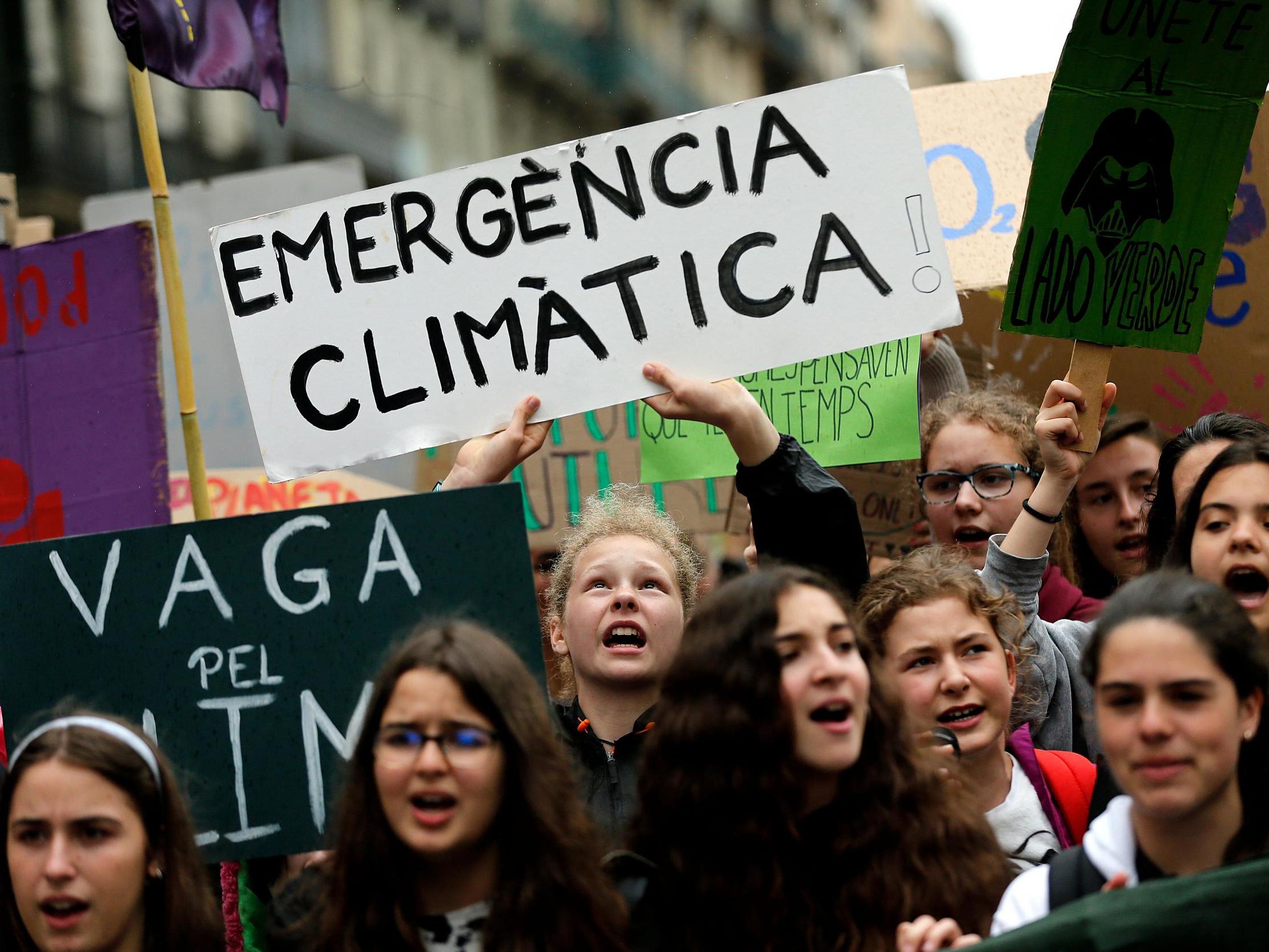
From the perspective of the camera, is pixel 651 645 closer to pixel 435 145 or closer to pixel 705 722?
pixel 705 722

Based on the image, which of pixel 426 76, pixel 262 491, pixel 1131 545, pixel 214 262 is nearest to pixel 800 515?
pixel 1131 545

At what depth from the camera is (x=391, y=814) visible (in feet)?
7.55

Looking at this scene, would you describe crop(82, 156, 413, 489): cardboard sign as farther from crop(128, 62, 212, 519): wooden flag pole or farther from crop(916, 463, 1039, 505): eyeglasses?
crop(916, 463, 1039, 505): eyeglasses

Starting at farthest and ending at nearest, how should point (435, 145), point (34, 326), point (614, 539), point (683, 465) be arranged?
point (435, 145) < point (683, 465) < point (34, 326) < point (614, 539)

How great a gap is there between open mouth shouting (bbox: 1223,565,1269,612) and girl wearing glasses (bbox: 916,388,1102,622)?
0.72 meters

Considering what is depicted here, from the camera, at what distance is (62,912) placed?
2.42 meters

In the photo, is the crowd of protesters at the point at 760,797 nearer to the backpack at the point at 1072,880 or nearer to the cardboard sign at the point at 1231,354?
the backpack at the point at 1072,880

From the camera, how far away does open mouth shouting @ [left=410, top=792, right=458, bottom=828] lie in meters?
2.28

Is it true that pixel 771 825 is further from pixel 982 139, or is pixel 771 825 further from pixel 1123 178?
pixel 982 139

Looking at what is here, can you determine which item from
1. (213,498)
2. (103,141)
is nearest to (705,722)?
(213,498)

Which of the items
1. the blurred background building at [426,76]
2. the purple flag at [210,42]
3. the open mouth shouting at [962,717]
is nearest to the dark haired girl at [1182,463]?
the open mouth shouting at [962,717]

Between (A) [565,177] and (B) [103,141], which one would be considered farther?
(B) [103,141]

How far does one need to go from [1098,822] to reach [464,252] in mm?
1629

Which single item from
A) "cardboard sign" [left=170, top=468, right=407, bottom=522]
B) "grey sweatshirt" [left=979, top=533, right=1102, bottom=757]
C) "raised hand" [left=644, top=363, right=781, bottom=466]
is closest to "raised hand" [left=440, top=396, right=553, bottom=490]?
"raised hand" [left=644, top=363, right=781, bottom=466]
